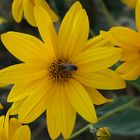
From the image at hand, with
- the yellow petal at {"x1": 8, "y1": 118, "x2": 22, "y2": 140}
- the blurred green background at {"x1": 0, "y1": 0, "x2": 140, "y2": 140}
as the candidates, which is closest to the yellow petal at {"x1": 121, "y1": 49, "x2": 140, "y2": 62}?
the yellow petal at {"x1": 8, "y1": 118, "x2": 22, "y2": 140}

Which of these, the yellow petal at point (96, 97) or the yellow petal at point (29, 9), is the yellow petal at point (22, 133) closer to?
the yellow petal at point (96, 97)

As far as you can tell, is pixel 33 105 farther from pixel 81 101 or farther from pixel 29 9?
pixel 29 9

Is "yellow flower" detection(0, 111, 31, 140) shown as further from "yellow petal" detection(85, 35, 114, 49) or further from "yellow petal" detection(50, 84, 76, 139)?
"yellow petal" detection(85, 35, 114, 49)

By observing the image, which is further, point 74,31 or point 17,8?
point 17,8

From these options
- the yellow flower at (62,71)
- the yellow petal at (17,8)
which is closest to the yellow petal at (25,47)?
the yellow flower at (62,71)

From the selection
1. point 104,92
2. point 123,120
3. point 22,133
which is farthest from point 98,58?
point 104,92
